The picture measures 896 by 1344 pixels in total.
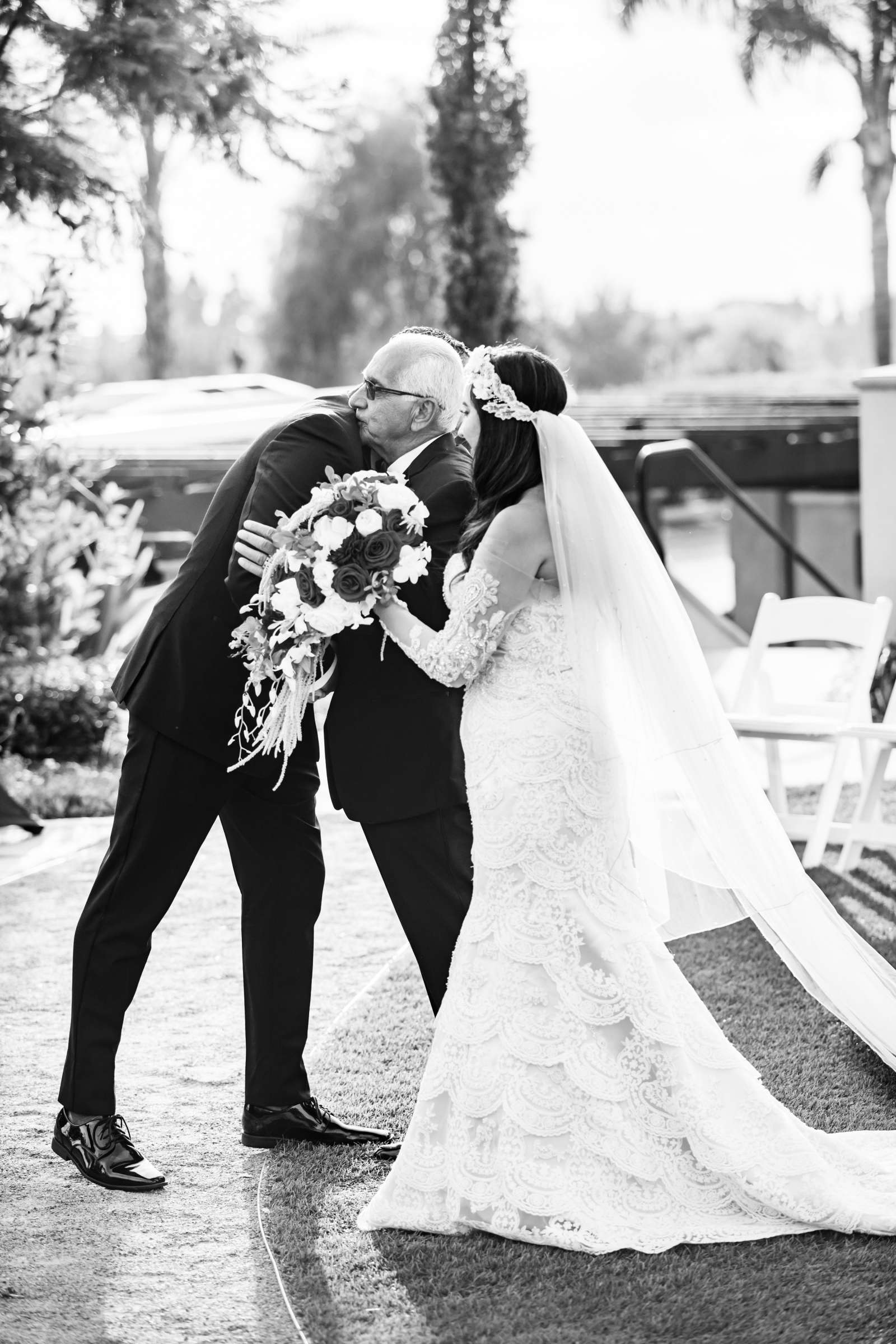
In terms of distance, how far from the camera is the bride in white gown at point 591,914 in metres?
3.62

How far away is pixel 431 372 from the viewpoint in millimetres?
3922

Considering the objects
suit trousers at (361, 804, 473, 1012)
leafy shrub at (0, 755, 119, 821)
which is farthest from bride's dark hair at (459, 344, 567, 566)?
leafy shrub at (0, 755, 119, 821)

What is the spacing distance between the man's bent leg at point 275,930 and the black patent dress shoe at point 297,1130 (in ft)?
0.10

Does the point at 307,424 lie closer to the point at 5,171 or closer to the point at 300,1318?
the point at 300,1318

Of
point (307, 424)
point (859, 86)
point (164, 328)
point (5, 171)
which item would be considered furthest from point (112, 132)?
point (164, 328)

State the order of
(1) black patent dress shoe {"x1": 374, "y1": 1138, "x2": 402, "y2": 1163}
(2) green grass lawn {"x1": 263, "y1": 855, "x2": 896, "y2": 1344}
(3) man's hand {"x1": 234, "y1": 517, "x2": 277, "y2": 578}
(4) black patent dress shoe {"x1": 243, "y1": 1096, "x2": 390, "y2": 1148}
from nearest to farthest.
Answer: (2) green grass lawn {"x1": 263, "y1": 855, "x2": 896, "y2": 1344} → (3) man's hand {"x1": 234, "y1": 517, "x2": 277, "y2": 578} → (1) black patent dress shoe {"x1": 374, "y1": 1138, "x2": 402, "y2": 1163} → (4) black patent dress shoe {"x1": 243, "y1": 1096, "x2": 390, "y2": 1148}

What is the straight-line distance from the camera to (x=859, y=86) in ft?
79.3

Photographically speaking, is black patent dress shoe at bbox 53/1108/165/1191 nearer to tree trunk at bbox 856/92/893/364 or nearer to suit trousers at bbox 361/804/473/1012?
suit trousers at bbox 361/804/473/1012

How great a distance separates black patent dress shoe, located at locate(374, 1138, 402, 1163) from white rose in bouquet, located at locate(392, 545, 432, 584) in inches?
59.4

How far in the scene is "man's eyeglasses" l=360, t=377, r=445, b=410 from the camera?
12.9ft

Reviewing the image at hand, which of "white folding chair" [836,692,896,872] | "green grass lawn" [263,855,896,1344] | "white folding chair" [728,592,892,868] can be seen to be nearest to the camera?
"green grass lawn" [263,855,896,1344]

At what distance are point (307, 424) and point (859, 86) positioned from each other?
2281 centimetres

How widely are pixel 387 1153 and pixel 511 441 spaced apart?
1.87 meters

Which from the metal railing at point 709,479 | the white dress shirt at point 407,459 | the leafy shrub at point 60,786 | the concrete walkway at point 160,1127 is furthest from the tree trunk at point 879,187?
the white dress shirt at point 407,459
